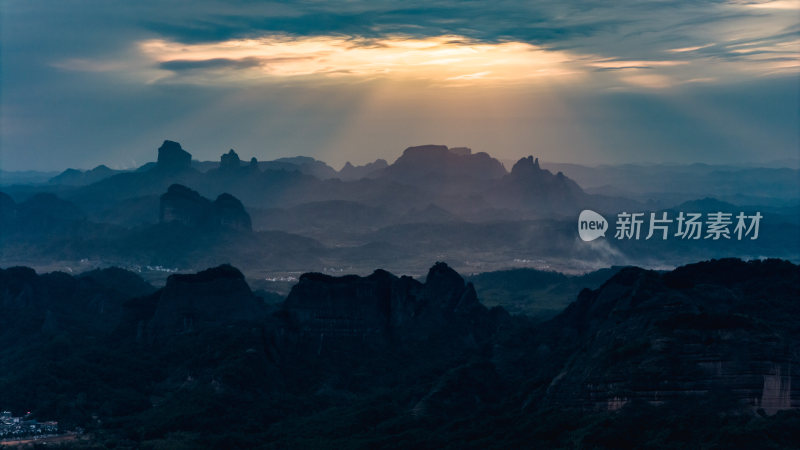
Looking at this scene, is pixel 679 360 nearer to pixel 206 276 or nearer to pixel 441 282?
pixel 441 282

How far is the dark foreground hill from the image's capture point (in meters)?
93.2

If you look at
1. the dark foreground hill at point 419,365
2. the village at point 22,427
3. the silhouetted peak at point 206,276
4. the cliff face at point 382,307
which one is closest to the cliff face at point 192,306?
the silhouetted peak at point 206,276

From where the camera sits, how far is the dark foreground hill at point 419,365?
93.2m

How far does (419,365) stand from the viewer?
160000 millimetres

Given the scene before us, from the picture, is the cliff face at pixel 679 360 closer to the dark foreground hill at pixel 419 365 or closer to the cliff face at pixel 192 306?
the dark foreground hill at pixel 419 365

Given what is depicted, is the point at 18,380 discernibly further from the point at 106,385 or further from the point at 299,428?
the point at 299,428

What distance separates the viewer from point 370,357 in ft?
542

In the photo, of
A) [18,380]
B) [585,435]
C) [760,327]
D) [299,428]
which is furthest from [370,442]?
[18,380]

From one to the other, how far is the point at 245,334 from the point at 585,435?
7141cm

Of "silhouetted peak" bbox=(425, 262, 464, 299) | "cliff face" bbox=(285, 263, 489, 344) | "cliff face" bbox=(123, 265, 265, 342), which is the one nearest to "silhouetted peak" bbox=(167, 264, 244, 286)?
"cliff face" bbox=(123, 265, 265, 342)

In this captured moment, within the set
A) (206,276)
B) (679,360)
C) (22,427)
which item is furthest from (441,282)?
(679,360)

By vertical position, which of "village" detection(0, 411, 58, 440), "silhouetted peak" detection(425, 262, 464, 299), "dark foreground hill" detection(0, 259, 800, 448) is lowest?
"village" detection(0, 411, 58, 440)

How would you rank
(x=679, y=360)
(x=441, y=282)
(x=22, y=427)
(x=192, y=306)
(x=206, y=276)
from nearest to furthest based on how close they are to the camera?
(x=679, y=360)
(x=22, y=427)
(x=192, y=306)
(x=206, y=276)
(x=441, y=282)

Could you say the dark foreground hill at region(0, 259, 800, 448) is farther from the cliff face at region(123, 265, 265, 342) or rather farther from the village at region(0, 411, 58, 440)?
the village at region(0, 411, 58, 440)
